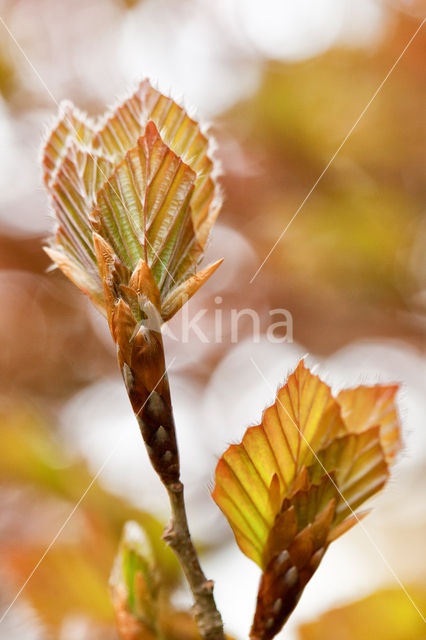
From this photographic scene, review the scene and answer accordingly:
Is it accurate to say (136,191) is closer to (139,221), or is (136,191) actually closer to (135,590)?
(139,221)

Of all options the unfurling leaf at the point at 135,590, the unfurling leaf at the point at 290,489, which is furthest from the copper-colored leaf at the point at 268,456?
the unfurling leaf at the point at 135,590

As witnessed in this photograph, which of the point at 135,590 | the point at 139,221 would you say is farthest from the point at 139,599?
the point at 139,221

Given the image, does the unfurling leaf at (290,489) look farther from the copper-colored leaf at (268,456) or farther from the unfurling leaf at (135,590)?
the unfurling leaf at (135,590)

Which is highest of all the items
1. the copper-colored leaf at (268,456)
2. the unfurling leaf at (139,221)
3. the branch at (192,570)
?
the unfurling leaf at (139,221)

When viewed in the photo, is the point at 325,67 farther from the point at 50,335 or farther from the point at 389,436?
the point at 389,436

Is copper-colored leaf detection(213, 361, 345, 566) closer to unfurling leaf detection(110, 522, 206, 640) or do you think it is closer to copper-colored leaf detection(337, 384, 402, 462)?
copper-colored leaf detection(337, 384, 402, 462)

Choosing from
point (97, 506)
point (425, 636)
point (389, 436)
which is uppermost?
point (97, 506)

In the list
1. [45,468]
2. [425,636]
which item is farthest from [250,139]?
[425,636]
